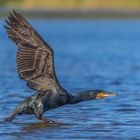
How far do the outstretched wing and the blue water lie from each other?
72 cm

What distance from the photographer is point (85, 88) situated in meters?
20.6

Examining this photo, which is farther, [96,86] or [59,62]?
[59,62]

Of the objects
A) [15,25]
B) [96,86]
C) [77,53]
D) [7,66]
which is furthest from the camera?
[77,53]

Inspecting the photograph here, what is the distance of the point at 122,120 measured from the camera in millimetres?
14750

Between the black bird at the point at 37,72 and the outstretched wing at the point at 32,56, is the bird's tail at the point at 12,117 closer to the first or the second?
the black bird at the point at 37,72

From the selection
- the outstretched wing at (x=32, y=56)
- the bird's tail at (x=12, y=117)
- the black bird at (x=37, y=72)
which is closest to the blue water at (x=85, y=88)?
the bird's tail at (x=12, y=117)

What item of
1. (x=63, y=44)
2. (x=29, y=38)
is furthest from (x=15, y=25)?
(x=63, y=44)

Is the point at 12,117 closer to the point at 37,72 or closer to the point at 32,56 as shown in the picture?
the point at 37,72

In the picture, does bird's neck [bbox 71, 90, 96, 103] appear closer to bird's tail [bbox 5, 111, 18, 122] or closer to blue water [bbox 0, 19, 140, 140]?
blue water [bbox 0, 19, 140, 140]

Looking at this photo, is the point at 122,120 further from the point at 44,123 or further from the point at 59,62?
the point at 59,62

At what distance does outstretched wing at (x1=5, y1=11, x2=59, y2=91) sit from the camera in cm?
1388

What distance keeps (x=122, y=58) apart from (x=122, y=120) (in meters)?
16.2

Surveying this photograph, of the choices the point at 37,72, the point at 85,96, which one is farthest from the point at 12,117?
the point at 85,96

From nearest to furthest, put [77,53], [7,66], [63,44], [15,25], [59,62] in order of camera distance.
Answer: [15,25], [7,66], [59,62], [77,53], [63,44]
